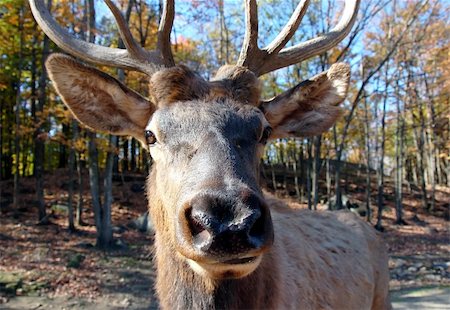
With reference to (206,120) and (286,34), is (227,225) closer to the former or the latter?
(206,120)

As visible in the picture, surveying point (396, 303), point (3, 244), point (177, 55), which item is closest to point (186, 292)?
point (396, 303)

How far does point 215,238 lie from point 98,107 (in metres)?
2.16

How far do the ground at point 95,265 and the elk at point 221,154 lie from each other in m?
3.16

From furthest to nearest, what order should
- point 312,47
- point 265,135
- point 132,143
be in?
point 132,143 < point 312,47 < point 265,135

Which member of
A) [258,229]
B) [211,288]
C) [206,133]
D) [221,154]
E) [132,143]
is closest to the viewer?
[258,229]

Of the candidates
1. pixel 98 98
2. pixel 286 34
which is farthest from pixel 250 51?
pixel 98 98

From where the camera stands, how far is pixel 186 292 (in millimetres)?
3178

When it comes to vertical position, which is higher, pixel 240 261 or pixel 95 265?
pixel 240 261

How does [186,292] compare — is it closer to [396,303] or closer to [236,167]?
[236,167]

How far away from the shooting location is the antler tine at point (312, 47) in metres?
4.25

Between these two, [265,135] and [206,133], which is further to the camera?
[265,135]

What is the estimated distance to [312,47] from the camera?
4.38m

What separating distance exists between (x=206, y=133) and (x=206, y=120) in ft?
0.45

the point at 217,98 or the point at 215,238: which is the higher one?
the point at 217,98
